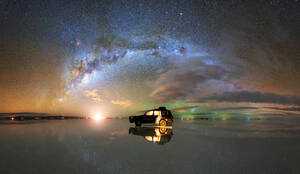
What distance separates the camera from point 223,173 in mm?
4434

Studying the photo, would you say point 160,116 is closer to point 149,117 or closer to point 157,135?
point 149,117

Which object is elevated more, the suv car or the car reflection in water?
the suv car

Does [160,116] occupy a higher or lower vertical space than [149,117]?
higher

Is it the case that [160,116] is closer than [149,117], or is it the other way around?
[160,116]

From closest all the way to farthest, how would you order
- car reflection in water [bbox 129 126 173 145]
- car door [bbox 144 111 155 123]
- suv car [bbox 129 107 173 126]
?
car reflection in water [bbox 129 126 173 145] → suv car [bbox 129 107 173 126] → car door [bbox 144 111 155 123]

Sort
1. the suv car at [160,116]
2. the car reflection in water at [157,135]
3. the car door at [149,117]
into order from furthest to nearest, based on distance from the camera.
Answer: the car door at [149,117]
the suv car at [160,116]
the car reflection in water at [157,135]

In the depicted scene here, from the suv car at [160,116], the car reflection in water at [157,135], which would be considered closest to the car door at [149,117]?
the suv car at [160,116]

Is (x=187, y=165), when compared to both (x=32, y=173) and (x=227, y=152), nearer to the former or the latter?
(x=227, y=152)

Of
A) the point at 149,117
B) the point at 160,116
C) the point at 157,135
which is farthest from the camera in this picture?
the point at 149,117

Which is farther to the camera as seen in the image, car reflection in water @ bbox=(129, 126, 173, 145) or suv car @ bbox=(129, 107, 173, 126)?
suv car @ bbox=(129, 107, 173, 126)

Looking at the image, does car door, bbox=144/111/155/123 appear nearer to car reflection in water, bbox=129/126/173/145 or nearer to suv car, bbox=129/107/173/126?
suv car, bbox=129/107/173/126

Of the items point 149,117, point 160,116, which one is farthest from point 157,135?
point 149,117

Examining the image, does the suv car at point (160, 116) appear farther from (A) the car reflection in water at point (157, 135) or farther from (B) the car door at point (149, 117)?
(A) the car reflection in water at point (157, 135)

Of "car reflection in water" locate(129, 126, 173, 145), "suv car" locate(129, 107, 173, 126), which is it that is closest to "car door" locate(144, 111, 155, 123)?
"suv car" locate(129, 107, 173, 126)
